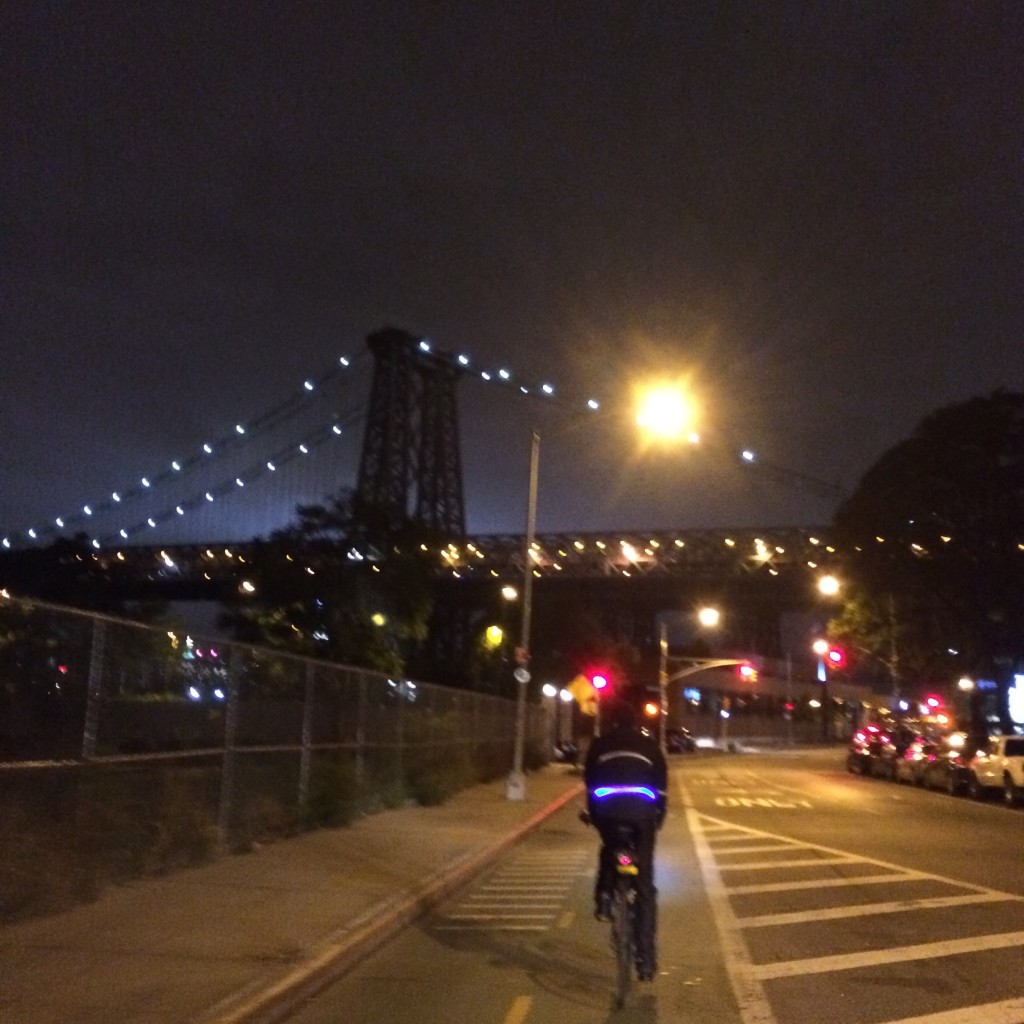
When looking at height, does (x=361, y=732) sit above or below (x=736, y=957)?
above

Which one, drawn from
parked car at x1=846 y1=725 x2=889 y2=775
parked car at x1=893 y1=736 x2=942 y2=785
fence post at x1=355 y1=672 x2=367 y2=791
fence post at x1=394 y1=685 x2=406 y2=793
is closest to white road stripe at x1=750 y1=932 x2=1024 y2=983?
fence post at x1=355 y1=672 x2=367 y2=791

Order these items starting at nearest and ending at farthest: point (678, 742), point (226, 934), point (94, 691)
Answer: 1. point (226, 934)
2. point (94, 691)
3. point (678, 742)

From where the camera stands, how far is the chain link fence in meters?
11.1

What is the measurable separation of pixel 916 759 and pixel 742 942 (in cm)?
3447

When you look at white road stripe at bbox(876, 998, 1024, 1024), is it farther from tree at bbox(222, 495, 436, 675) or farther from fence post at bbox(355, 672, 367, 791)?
tree at bbox(222, 495, 436, 675)

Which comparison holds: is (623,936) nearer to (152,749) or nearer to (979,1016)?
(979,1016)

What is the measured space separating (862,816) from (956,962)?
56.4ft

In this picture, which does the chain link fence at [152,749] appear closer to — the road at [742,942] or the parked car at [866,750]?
the road at [742,942]

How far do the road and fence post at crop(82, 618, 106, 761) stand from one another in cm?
304

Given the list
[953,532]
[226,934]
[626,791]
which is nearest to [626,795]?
[626,791]

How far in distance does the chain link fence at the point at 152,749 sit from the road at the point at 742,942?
2718 millimetres

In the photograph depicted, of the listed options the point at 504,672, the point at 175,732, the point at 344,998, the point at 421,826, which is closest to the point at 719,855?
the point at 421,826

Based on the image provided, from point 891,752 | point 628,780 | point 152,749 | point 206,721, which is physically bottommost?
point 628,780

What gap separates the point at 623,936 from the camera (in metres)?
9.19
